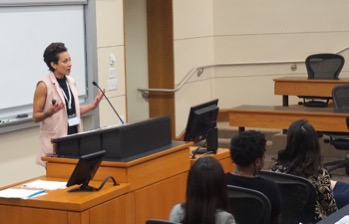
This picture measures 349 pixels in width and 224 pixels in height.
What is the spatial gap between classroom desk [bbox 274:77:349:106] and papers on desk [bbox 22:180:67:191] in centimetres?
611

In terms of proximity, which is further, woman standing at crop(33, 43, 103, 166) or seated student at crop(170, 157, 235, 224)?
woman standing at crop(33, 43, 103, 166)

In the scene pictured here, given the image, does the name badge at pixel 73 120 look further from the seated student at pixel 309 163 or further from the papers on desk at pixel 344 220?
the papers on desk at pixel 344 220

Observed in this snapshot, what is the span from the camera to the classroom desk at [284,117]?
27.4 feet

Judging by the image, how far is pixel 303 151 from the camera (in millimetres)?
4418

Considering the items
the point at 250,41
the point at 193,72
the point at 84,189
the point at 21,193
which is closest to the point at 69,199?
the point at 84,189

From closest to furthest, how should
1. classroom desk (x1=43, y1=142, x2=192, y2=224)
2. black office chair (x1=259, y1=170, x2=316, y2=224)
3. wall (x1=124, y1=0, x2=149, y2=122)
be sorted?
black office chair (x1=259, y1=170, x2=316, y2=224) → classroom desk (x1=43, y1=142, x2=192, y2=224) → wall (x1=124, y1=0, x2=149, y2=122)

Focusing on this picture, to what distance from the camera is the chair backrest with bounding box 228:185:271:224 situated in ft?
12.4

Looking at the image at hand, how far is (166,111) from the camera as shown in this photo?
10.8m

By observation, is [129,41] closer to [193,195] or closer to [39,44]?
[39,44]

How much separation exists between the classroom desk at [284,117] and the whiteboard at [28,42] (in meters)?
1.95

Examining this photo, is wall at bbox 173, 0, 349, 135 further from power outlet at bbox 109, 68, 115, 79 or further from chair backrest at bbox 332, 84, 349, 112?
chair backrest at bbox 332, 84, 349, 112

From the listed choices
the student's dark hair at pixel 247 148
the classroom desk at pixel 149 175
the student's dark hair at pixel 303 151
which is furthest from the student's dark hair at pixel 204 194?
the classroom desk at pixel 149 175

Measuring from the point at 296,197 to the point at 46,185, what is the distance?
1519 millimetres

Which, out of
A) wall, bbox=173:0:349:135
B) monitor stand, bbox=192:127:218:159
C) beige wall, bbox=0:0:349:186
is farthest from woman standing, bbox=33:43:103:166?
wall, bbox=173:0:349:135
